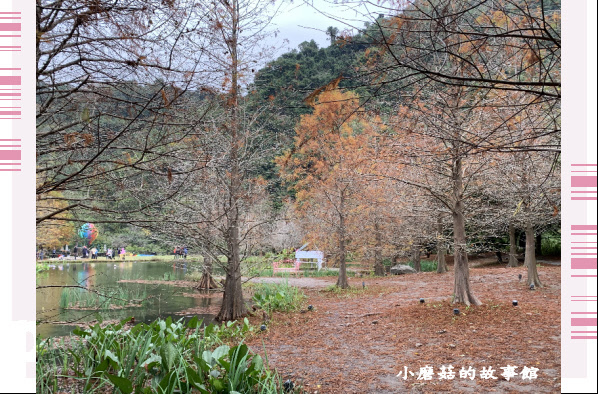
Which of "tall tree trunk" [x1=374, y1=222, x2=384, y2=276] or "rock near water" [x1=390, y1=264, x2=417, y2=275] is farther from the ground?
"tall tree trunk" [x1=374, y1=222, x2=384, y2=276]

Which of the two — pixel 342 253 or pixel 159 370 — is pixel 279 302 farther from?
Answer: pixel 159 370

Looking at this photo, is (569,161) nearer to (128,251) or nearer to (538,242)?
(538,242)

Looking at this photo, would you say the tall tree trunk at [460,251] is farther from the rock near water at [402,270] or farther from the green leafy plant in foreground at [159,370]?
the rock near water at [402,270]

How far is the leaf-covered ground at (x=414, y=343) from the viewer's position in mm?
3203

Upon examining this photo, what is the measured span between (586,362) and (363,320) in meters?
4.75

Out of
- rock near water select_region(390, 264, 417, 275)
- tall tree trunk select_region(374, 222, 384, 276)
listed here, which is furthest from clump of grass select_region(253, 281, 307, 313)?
rock near water select_region(390, 264, 417, 275)

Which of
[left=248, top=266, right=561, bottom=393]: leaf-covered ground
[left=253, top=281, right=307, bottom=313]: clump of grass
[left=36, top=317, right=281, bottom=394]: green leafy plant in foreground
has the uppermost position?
[left=36, top=317, right=281, bottom=394]: green leafy plant in foreground

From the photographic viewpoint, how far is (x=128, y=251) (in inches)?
951

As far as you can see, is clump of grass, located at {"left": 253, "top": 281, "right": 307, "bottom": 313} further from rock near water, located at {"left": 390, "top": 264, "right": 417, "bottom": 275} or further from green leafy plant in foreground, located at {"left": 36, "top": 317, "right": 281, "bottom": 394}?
rock near water, located at {"left": 390, "top": 264, "right": 417, "bottom": 275}

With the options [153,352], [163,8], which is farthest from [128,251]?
[163,8]

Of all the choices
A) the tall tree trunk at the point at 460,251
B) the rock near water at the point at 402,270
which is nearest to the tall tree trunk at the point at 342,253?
the rock near water at the point at 402,270

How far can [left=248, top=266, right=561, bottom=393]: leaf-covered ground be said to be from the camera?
3203mm

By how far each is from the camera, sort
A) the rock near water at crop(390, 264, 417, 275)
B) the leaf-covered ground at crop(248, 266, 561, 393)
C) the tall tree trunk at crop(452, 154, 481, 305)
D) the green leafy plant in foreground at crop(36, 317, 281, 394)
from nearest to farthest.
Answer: the green leafy plant in foreground at crop(36, 317, 281, 394) < the leaf-covered ground at crop(248, 266, 561, 393) < the tall tree trunk at crop(452, 154, 481, 305) < the rock near water at crop(390, 264, 417, 275)

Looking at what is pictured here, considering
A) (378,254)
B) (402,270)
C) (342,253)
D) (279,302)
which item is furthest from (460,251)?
(402,270)
